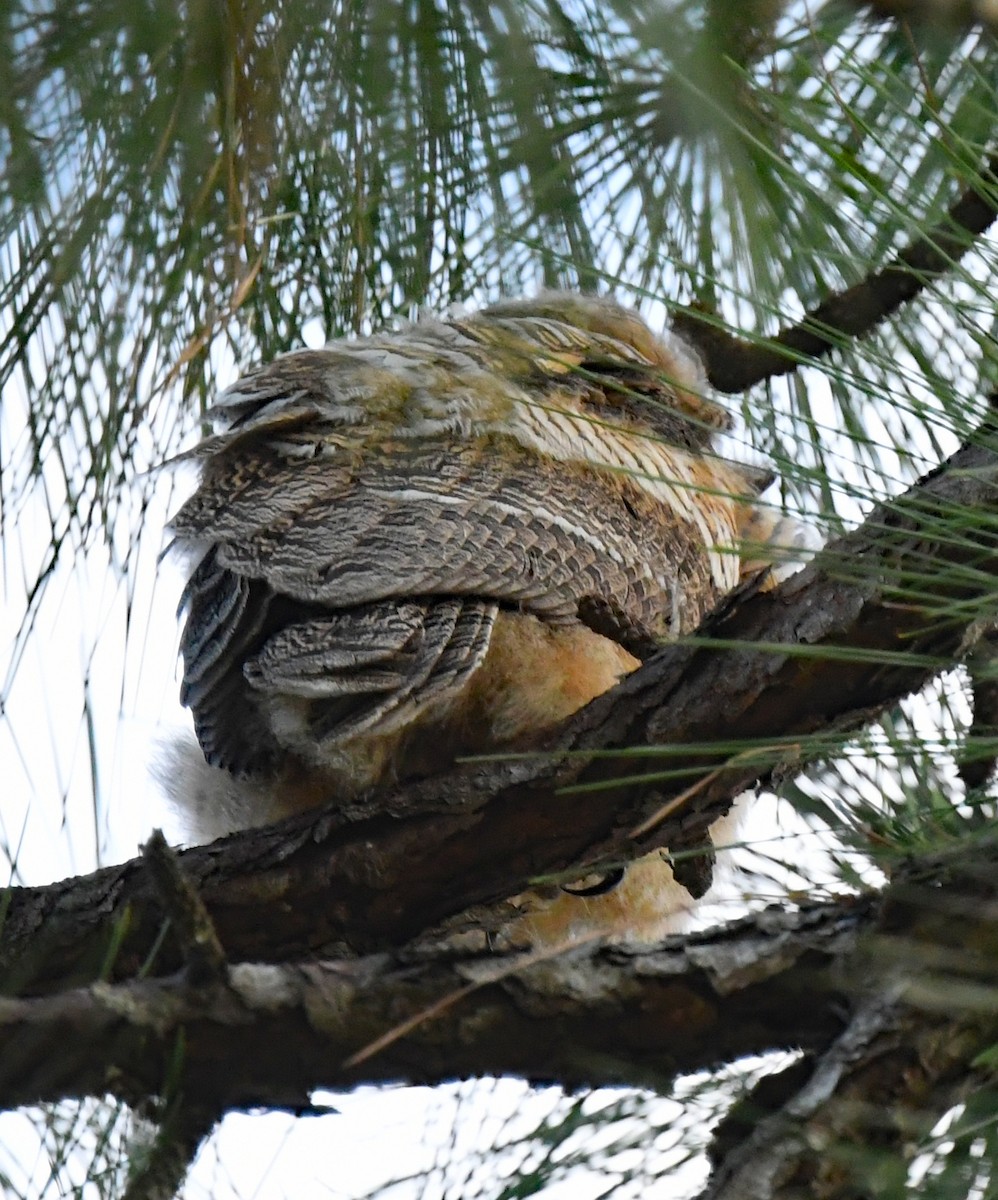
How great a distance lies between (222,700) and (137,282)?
555mm

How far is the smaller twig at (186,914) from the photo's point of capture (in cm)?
119

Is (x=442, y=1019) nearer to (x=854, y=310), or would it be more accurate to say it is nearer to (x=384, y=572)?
(x=384, y=572)

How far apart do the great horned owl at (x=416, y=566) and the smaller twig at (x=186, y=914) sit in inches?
19.4

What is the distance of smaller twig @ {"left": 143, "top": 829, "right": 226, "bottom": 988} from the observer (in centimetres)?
119

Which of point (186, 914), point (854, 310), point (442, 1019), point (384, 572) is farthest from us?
point (854, 310)

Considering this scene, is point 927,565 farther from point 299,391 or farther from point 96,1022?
point 299,391

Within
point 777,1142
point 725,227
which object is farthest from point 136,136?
point 777,1142

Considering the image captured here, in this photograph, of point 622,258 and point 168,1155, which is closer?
point 168,1155

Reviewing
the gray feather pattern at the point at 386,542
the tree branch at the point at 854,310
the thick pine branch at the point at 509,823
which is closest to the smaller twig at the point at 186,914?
the thick pine branch at the point at 509,823

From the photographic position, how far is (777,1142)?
114 centimetres

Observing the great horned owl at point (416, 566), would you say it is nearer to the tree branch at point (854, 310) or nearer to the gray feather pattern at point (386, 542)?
the gray feather pattern at point (386, 542)

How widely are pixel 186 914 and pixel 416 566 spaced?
720 millimetres

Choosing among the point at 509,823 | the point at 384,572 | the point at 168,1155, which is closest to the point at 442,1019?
the point at 168,1155

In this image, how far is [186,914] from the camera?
123 cm
